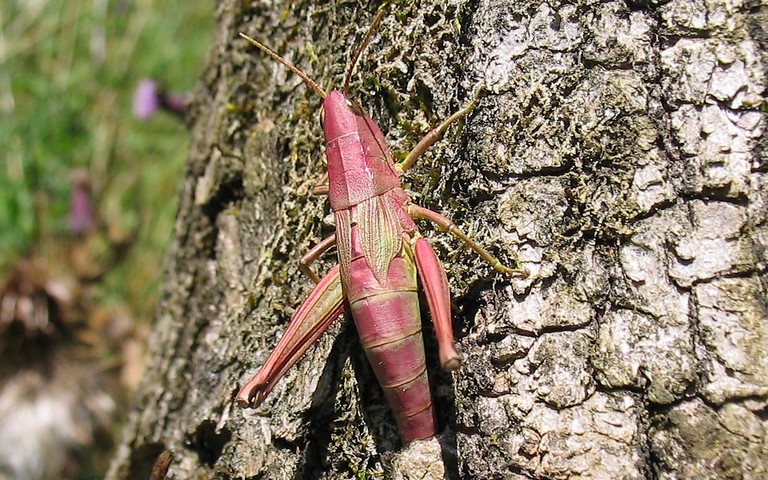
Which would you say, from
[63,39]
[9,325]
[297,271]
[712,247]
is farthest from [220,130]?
[63,39]

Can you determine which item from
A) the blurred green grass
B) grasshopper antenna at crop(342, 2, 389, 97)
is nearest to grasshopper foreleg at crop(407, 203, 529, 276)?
grasshopper antenna at crop(342, 2, 389, 97)

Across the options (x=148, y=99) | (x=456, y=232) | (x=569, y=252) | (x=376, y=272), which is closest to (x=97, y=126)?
(x=148, y=99)

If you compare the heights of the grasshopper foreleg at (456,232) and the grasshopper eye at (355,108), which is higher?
the grasshopper eye at (355,108)

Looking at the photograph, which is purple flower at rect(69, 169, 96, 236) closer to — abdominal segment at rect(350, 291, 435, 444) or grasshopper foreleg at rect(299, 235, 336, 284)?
grasshopper foreleg at rect(299, 235, 336, 284)

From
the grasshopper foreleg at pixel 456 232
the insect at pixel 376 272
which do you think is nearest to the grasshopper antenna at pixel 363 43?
the insect at pixel 376 272

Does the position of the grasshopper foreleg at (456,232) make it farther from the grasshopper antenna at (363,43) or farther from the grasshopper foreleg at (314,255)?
the grasshopper antenna at (363,43)

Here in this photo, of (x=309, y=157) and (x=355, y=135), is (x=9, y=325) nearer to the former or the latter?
(x=309, y=157)
